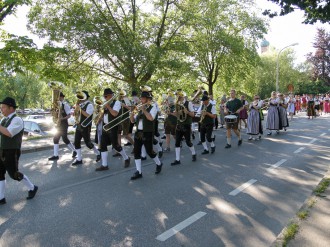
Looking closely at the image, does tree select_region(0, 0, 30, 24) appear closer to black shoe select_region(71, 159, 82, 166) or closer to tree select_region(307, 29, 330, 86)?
black shoe select_region(71, 159, 82, 166)

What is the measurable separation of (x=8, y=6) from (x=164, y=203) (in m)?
13.5

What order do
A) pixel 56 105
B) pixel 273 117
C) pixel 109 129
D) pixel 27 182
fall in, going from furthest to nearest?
pixel 273 117 → pixel 56 105 → pixel 109 129 → pixel 27 182

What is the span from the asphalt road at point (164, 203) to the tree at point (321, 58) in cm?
4876

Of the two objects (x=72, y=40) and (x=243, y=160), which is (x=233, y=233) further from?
(x=72, y=40)

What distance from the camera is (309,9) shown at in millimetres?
8680

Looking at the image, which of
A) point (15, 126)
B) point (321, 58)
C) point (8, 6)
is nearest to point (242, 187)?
point (15, 126)

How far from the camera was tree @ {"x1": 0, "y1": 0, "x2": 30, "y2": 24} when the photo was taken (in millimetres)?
14289

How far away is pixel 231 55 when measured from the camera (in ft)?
80.5

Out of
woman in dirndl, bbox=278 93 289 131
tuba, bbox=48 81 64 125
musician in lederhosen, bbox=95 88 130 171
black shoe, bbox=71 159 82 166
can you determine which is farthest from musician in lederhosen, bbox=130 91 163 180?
woman in dirndl, bbox=278 93 289 131

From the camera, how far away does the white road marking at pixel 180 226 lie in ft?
14.1

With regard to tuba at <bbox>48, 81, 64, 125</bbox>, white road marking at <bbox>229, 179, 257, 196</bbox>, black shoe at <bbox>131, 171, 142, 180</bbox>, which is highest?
tuba at <bbox>48, 81, 64, 125</bbox>

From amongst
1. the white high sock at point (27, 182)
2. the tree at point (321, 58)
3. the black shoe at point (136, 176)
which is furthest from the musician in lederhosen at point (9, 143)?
the tree at point (321, 58)

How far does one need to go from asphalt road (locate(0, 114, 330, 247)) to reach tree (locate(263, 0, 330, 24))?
12.1 feet

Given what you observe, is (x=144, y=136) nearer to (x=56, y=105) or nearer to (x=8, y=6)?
(x=56, y=105)
